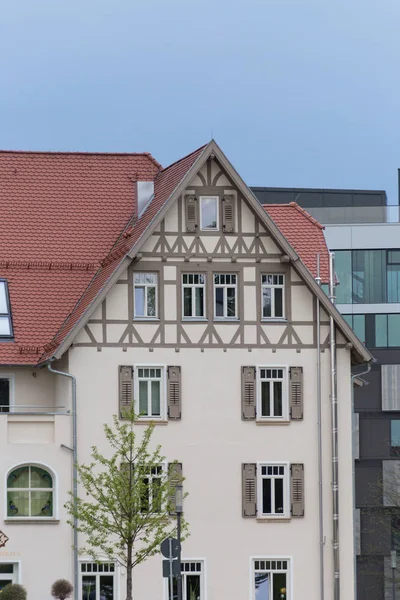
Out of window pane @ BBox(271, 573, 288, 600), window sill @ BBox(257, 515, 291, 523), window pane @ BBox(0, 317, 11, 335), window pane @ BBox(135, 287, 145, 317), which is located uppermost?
window pane @ BBox(135, 287, 145, 317)

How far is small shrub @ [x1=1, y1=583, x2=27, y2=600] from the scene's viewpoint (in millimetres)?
55312

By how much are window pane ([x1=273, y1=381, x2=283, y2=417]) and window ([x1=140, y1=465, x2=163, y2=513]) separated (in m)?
4.62

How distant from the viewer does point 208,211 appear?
2343 inches

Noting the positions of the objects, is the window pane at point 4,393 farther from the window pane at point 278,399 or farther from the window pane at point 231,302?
the window pane at point 278,399

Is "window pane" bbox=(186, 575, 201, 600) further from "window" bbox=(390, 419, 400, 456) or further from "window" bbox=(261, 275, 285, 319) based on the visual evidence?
"window" bbox=(390, 419, 400, 456)

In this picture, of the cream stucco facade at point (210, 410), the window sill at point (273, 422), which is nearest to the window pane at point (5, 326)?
the cream stucco facade at point (210, 410)

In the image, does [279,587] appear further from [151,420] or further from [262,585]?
[151,420]

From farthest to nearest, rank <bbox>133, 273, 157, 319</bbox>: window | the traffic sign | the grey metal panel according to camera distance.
Answer: the grey metal panel < <bbox>133, 273, 157, 319</bbox>: window < the traffic sign

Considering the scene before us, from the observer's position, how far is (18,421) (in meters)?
58.1

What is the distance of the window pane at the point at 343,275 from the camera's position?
332 feet

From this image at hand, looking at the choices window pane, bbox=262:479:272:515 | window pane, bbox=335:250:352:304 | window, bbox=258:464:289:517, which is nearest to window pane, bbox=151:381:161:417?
window, bbox=258:464:289:517

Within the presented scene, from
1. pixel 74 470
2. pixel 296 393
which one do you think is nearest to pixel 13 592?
pixel 74 470

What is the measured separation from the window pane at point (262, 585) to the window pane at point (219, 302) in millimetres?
8441

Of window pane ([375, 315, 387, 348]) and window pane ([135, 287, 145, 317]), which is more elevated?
window pane ([375, 315, 387, 348])
